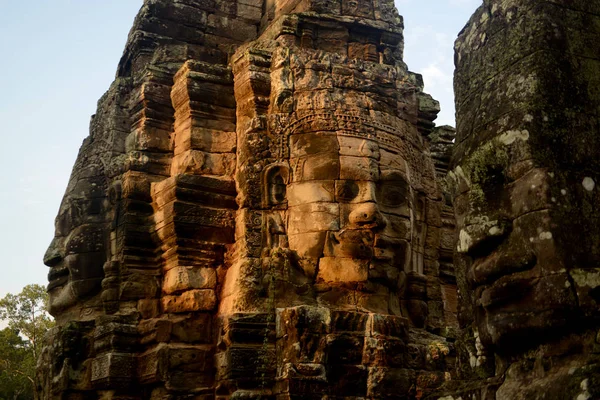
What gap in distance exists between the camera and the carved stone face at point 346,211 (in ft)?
35.4

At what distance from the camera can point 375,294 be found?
35.8ft

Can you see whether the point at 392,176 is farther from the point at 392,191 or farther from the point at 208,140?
the point at 208,140

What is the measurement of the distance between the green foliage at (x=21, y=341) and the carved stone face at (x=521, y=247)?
26.4 metres

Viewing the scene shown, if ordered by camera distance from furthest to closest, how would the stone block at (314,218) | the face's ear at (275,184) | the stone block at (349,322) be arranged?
the face's ear at (275,184) → the stone block at (314,218) → the stone block at (349,322)

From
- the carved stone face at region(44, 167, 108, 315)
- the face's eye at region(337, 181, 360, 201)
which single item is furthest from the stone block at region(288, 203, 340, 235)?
the carved stone face at region(44, 167, 108, 315)

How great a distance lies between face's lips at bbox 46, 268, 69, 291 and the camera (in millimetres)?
12703

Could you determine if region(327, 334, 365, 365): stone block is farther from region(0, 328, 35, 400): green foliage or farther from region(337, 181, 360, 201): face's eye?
region(0, 328, 35, 400): green foliage

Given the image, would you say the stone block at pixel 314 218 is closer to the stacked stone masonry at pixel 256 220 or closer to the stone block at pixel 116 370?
the stacked stone masonry at pixel 256 220

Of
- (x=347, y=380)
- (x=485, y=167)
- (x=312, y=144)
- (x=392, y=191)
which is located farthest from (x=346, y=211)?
(x=485, y=167)

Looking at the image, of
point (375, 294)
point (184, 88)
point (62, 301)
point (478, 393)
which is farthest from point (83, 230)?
point (478, 393)

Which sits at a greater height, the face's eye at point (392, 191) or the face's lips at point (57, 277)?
the face's eye at point (392, 191)

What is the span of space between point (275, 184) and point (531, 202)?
24.4ft

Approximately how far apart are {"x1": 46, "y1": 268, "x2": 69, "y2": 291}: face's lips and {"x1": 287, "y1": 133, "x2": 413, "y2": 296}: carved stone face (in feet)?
13.0

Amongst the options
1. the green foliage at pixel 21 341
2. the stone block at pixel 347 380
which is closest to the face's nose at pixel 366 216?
the stone block at pixel 347 380
